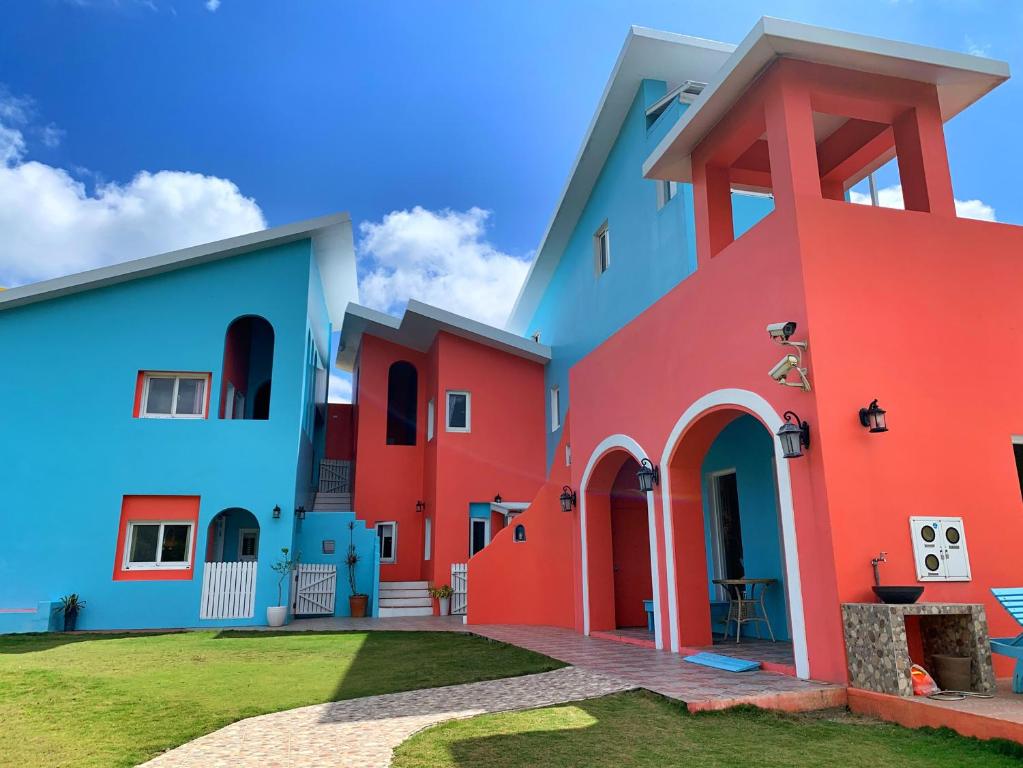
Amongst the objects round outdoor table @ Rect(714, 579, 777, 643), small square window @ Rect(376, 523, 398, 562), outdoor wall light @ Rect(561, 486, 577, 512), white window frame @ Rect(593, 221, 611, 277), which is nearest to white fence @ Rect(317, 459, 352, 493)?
small square window @ Rect(376, 523, 398, 562)

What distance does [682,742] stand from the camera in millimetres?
4445

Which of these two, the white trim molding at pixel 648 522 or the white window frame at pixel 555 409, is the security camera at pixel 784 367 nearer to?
the white trim molding at pixel 648 522

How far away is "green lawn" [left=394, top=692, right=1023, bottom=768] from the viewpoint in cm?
404

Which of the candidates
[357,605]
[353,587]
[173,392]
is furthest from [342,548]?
[173,392]

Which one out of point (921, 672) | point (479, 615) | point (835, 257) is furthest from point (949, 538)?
point (479, 615)

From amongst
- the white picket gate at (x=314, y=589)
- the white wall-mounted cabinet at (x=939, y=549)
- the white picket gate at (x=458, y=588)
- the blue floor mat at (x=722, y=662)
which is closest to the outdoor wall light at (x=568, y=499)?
the blue floor mat at (x=722, y=662)

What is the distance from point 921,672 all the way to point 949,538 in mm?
1314

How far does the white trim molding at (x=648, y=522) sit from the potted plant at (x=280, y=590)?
6.49 meters

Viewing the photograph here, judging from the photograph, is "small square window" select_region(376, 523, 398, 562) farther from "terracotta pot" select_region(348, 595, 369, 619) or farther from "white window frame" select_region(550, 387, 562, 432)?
"white window frame" select_region(550, 387, 562, 432)

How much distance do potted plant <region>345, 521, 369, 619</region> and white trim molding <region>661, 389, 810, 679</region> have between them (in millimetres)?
9044

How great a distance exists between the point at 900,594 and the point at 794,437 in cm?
142

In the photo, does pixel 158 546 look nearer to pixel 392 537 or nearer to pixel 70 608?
pixel 70 608

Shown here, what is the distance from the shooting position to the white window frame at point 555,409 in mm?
17227

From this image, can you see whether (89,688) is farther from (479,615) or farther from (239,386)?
(239,386)
